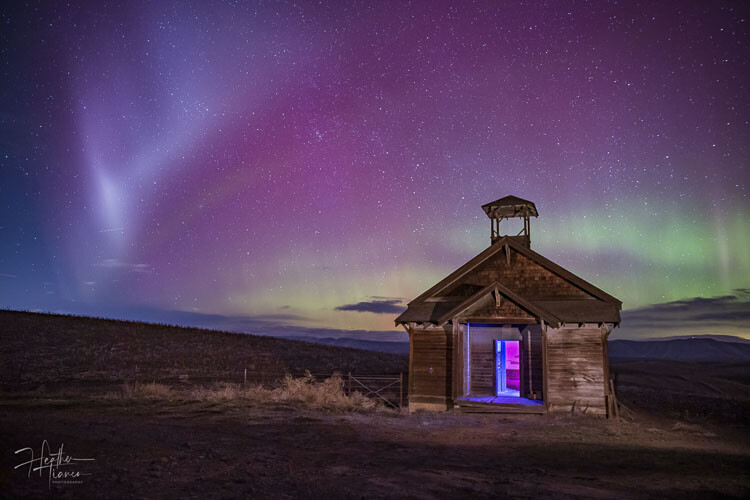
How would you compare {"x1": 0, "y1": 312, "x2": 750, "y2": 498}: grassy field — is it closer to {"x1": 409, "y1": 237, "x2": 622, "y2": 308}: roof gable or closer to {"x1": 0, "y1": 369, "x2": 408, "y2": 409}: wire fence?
{"x1": 0, "y1": 369, "x2": 408, "y2": 409}: wire fence

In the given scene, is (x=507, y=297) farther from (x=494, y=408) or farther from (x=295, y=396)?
(x=295, y=396)

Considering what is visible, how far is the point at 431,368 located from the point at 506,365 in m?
3.72

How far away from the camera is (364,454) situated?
36.0 ft

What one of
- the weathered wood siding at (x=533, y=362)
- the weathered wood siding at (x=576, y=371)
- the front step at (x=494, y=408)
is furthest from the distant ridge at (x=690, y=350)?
the front step at (x=494, y=408)

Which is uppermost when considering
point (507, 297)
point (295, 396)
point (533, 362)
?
point (507, 297)

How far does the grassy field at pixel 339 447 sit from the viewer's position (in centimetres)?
824

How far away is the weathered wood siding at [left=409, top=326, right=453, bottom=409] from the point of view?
19.1 metres

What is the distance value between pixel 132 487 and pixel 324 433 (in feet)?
21.1

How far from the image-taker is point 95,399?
20.2m

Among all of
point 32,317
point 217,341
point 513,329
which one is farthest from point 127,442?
point 32,317

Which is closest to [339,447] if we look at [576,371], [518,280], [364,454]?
[364,454]

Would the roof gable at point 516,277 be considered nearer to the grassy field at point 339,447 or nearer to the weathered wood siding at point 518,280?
the weathered wood siding at point 518,280

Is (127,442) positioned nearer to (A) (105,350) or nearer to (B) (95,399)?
(B) (95,399)

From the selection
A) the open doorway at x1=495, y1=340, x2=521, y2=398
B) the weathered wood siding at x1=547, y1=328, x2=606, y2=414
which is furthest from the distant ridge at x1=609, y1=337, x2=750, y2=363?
the weathered wood siding at x1=547, y1=328, x2=606, y2=414
